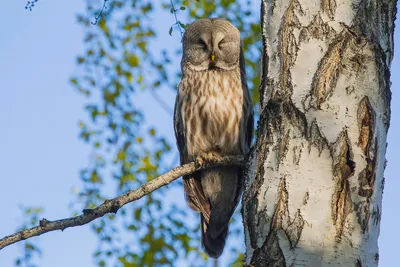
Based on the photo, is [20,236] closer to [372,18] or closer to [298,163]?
[298,163]

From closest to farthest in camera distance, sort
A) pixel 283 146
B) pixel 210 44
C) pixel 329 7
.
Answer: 1. pixel 283 146
2. pixel 329 7
3. pixel 210 44

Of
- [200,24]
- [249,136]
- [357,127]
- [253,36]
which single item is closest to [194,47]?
[200,24]

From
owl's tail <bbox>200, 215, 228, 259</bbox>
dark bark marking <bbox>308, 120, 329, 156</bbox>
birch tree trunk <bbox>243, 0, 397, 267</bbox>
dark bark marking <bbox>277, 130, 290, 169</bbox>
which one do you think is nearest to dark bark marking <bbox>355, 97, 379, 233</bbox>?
birch tree trunk <bbox>243, 0, 397, 267</bbox>

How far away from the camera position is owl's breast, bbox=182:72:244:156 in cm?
454

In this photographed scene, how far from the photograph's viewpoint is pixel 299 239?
2.25 m

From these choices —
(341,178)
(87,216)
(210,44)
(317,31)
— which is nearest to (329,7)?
(317,31)

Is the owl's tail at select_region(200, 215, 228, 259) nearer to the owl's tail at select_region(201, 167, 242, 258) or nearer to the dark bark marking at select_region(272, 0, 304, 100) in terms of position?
the owl's tail at select_region(201, 167, 242, 258)

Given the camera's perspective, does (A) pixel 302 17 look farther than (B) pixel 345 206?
Yes

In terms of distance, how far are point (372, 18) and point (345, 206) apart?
0.74m

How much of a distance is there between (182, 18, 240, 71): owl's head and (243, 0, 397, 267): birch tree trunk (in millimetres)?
2475

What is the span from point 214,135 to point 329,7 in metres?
2.12

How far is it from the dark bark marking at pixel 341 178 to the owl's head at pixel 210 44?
9.12ft

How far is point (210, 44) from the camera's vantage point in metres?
5.36

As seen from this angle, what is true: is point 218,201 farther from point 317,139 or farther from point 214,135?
point 317,139
